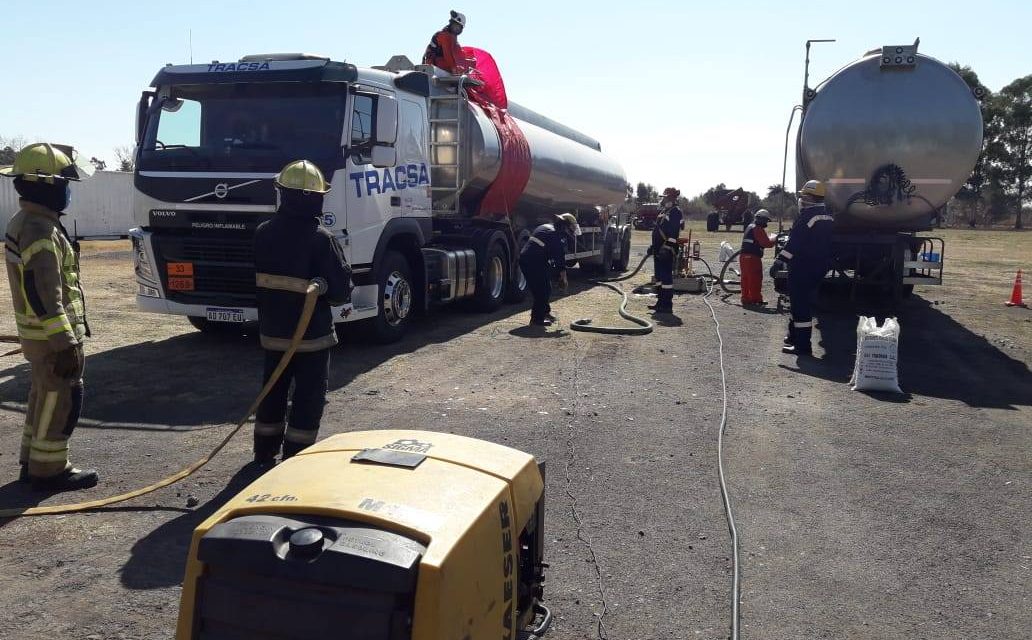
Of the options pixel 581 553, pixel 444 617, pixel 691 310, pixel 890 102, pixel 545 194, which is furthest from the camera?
pixel 545 194

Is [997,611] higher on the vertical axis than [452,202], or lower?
lower

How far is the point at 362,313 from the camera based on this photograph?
902cm

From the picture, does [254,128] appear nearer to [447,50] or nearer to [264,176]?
[264,176]

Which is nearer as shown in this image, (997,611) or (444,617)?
(444,617)

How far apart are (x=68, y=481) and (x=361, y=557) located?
3.74 meters

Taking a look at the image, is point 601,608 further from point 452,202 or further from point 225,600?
point 452,202

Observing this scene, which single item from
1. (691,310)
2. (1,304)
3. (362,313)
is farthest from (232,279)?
(691,310)

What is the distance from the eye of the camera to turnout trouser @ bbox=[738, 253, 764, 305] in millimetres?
14367

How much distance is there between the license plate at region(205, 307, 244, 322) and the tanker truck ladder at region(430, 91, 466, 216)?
402 cm

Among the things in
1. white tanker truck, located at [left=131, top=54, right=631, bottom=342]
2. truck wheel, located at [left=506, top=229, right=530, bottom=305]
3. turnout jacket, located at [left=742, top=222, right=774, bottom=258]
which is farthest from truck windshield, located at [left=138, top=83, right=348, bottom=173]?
turnout jacket, located at [left=742, top=222, right=774, bottom=258]

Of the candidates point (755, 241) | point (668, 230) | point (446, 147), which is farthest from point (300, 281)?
point (755, 241)

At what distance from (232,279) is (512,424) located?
3.72 metres

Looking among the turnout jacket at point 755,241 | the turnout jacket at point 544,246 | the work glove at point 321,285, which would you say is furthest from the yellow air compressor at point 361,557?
the turnout jacket at point 755,241

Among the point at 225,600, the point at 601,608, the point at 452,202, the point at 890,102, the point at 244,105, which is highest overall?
the point at 890,102
